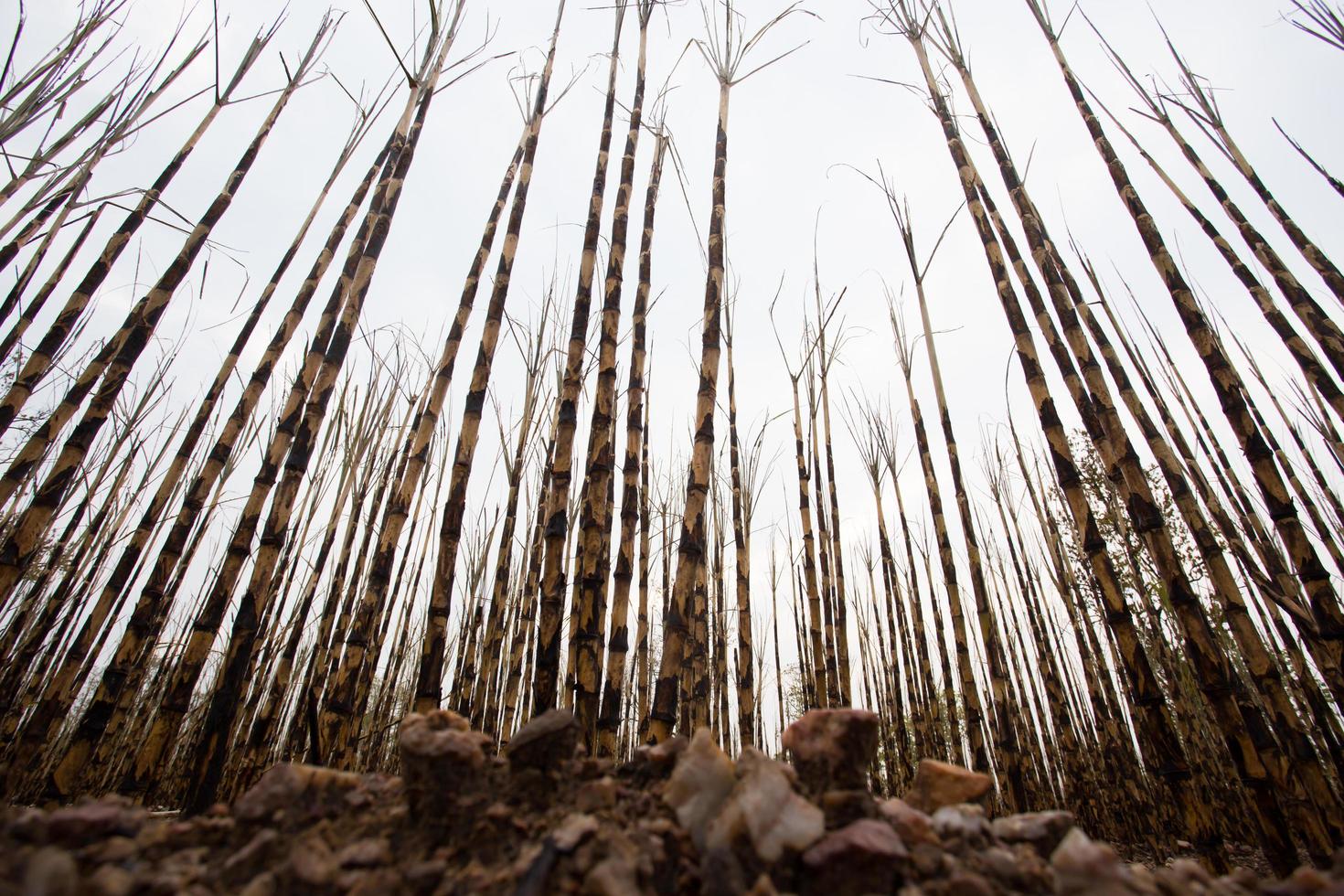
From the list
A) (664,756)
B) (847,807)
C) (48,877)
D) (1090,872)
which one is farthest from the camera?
(664,756)

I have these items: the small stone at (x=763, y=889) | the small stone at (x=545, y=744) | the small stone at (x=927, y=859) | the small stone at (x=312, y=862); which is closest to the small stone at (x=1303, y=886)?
the small stone at (x=927, y=859)

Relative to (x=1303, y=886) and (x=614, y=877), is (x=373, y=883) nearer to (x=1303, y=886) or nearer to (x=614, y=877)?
(x=614, y=877)

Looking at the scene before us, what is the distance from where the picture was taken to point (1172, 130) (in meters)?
4.06

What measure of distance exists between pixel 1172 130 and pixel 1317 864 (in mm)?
4474

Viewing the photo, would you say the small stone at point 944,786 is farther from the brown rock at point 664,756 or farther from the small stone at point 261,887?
the small stone at point 261,887

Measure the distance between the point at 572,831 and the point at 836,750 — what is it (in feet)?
1.62

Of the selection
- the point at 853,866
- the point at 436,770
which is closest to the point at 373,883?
the point at 436,770

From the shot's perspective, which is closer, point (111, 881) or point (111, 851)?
point (111, 881)

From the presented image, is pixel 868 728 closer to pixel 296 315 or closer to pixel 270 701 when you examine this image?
pixel 296 315

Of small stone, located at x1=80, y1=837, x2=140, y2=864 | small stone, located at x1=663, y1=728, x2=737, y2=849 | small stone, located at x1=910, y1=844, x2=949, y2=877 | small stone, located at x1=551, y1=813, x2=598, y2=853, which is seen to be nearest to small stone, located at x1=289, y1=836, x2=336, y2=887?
small stone, located at x1=80, y1=837, x2=140, y2=864

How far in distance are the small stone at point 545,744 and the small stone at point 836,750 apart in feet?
1.35

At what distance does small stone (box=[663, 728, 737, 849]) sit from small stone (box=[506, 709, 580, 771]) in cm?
20

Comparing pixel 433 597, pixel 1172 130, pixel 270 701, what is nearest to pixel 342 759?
pixel 433 597

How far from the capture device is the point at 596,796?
103 centimetres
